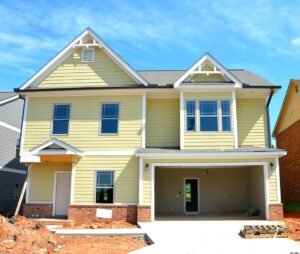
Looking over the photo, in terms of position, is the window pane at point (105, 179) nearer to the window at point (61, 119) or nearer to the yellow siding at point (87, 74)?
the window at point (61, 119)

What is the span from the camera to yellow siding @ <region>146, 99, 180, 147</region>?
18.0 meters

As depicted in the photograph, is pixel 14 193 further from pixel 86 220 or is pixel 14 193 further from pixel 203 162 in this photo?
pixel 203 162

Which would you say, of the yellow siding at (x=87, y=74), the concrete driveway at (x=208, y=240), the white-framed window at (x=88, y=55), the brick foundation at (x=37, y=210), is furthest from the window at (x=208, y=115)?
the brick foundation at (x=37, y=210)

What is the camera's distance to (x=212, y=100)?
56.3ft

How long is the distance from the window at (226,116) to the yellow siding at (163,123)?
245 centimetres

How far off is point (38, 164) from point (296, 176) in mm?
16705

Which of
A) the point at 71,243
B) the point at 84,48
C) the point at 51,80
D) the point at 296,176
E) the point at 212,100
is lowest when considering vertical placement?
the point at 71,243

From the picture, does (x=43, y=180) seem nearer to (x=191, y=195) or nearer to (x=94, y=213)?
(x=94, y=213)

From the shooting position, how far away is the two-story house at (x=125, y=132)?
16.2 meters

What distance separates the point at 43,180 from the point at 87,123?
372 centimetres

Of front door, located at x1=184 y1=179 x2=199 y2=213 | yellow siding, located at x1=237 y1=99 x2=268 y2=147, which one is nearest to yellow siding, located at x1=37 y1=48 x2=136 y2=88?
yellow siding, located at x1=237 y1=99 x2=268 y2=147

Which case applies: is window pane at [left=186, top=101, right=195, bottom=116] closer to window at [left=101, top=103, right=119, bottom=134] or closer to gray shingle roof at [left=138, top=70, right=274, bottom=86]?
gray shingle roof at [left=138, top=70, right=274, bottom=86]

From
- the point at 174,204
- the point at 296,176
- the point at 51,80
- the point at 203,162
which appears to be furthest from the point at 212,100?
the point at 296,176

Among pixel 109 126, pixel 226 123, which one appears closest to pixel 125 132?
pixel 109 126
